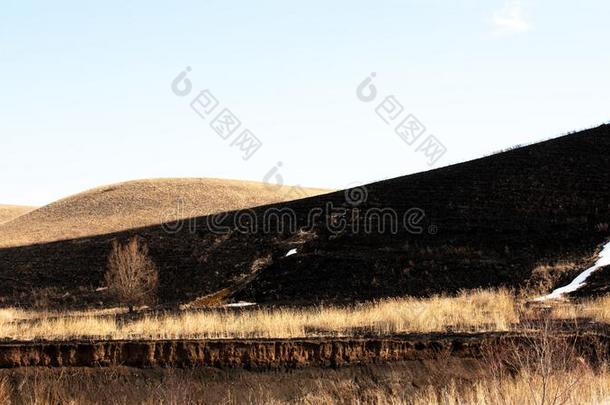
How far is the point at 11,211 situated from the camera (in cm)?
12319

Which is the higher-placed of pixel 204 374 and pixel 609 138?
pixel 609 138

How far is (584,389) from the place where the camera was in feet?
35.2

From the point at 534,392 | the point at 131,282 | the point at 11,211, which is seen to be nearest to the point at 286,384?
the point at 534,392

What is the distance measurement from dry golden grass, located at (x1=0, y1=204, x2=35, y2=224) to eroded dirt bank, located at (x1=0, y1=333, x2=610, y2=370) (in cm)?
11004

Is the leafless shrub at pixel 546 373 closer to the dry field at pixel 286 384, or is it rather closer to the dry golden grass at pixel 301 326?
the dry field at pixel 286 384

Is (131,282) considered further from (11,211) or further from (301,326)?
(11,211)

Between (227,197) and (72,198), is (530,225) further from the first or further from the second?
(72,198)

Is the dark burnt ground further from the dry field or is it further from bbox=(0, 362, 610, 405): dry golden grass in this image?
bbox=(0, 362, 610, 405): dry golden grass

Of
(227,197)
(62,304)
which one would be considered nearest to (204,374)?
(62,304)

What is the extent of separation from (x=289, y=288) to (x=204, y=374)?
24.8m

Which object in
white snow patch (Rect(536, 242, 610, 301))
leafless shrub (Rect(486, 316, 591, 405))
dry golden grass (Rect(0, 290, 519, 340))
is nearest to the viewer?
leafless shrub (Rect(486, 316, 591, 405))

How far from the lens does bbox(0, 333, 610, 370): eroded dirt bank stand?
1323 centimetres

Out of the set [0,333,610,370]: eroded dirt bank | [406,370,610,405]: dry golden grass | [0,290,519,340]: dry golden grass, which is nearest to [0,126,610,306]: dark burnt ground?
[0,290,519,340]: dry golden grass

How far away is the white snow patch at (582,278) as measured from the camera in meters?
28.4
